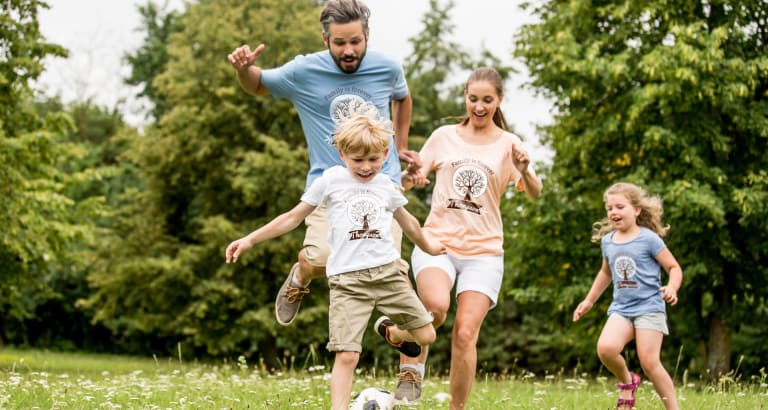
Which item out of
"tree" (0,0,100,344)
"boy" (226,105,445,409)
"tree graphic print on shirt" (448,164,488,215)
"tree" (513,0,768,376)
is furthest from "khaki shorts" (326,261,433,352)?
"tree" (0,0,100,344)

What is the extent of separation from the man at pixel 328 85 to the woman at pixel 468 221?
0.23 m

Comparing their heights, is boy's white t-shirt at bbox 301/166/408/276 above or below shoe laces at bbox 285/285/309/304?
above

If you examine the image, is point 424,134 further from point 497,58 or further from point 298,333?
point 298,333

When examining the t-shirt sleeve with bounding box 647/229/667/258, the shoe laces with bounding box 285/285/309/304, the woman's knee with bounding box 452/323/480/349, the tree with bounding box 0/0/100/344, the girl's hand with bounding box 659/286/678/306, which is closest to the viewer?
the woman's knee with bounding box 452/323/480/349

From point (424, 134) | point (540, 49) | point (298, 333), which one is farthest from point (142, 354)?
point (540, 49)

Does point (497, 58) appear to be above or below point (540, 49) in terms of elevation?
above

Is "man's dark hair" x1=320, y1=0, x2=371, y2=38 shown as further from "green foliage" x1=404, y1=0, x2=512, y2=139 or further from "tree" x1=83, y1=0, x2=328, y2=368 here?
"green foliage" x1=404, y1=0, x2=512, y2=139

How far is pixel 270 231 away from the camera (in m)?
4.88

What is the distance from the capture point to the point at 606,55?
17125 millimetres

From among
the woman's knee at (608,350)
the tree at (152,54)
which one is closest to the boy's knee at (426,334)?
the woman's knee at (608,350)

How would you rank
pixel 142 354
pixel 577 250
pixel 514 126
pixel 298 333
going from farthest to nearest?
1. pixel 142 354
2. pixel 514 126
3. pixel 298 333
4. pixel 577 250

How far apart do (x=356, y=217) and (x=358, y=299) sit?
18.5 inches

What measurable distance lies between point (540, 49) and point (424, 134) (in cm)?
1311

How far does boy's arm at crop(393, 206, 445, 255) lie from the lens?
5.17 meters
